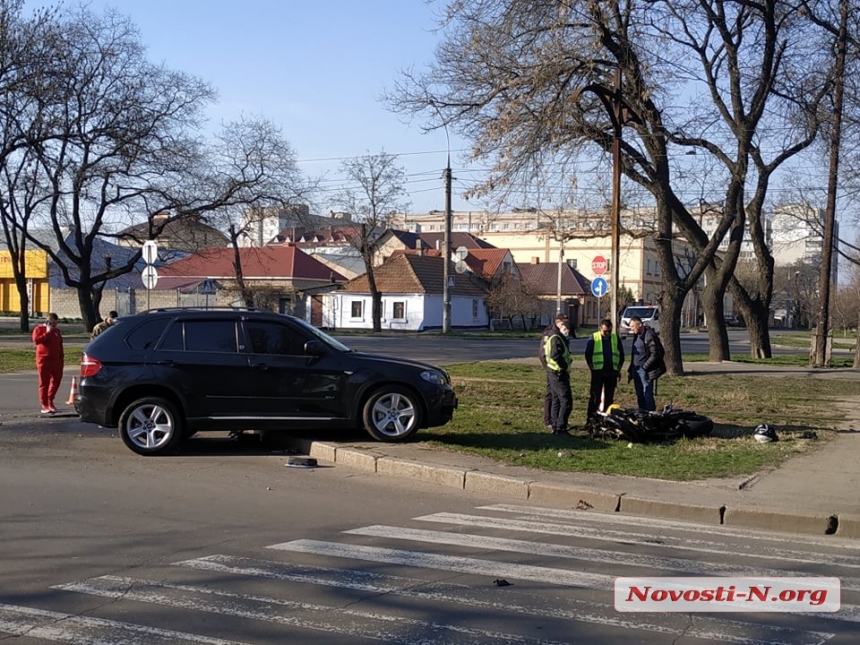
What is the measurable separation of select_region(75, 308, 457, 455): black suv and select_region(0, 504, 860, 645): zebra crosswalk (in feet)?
13.0

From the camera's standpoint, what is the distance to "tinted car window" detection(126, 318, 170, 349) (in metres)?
12.2

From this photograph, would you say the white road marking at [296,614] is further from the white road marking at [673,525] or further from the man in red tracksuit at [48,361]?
the man in red tracksuit at [48,361]

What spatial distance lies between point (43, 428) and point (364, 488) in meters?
6.54

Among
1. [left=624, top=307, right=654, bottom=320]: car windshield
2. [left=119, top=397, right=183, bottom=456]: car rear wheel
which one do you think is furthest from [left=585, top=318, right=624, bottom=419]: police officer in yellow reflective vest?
[left=624, top=307, right=654, bottom=320]: car windshield

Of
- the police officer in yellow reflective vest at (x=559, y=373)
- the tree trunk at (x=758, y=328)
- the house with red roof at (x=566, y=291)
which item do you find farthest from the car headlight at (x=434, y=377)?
the house with red roof at (x=566, y=291)

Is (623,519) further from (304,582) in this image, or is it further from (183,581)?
(183,581)

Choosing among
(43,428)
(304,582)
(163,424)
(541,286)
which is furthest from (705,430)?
(541,286)

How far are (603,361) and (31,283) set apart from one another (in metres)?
72.2

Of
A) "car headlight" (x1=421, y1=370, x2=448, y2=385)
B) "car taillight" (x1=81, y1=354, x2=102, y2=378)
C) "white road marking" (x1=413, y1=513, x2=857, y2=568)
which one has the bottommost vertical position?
"white road marking" (x1=413, y1=513, x2=857, y2=568)

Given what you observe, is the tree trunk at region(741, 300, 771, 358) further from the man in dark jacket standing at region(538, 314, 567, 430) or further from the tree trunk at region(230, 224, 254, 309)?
the tree trunk at region(230, 224, 254, 309)

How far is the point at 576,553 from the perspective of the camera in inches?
297

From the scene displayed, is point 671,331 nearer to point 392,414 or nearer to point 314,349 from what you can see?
point 392,414

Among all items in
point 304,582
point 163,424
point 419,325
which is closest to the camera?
point 304,582

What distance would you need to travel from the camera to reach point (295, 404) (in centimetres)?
1226
